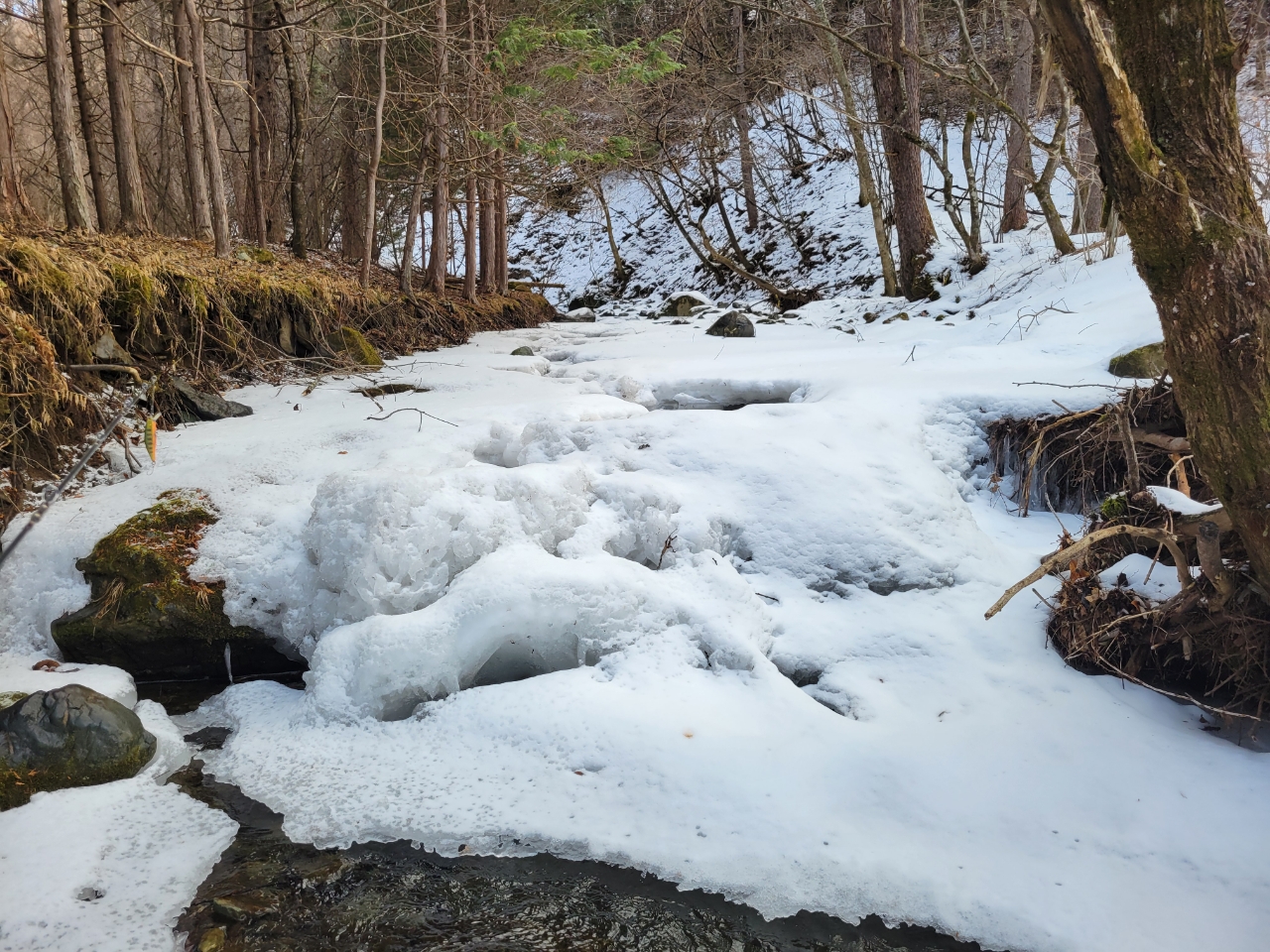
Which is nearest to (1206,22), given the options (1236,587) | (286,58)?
(1236,587)

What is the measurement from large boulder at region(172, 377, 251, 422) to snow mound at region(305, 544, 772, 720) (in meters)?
2.49

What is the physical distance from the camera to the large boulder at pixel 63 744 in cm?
251

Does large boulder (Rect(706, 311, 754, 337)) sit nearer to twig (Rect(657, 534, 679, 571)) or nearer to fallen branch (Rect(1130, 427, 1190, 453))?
fallen branch (Rect(1130, 427, 1190, 453))

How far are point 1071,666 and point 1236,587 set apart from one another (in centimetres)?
64

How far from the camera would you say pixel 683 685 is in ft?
9.86

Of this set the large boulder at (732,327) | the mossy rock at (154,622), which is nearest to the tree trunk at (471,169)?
the large boulder at (732,327)

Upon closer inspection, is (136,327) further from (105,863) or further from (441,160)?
(441,160)

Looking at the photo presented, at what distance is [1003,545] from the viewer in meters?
3.94

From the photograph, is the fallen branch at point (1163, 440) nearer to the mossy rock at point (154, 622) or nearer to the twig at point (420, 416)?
the twig at point (420, 416)

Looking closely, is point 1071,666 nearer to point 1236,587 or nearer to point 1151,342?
point 1236,587

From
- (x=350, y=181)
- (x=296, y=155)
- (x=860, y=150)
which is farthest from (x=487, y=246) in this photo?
(x=860, y=150)

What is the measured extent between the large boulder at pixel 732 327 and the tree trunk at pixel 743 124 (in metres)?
4.95

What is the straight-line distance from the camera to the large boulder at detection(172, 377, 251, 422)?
15.9 ft

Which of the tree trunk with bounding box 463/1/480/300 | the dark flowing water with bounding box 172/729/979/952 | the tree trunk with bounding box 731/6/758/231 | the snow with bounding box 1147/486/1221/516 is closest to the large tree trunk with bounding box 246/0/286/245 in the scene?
the tree trunk with bounding box 463/1/480/300
